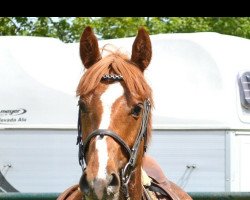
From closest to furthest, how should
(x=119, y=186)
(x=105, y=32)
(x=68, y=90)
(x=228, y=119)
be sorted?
(x=119, y=186)
(x=228, y=119)
(x=68, y=90)
(x=105, y=32)

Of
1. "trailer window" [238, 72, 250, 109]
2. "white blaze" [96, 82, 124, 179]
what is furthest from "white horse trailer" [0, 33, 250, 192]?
"white blaze" [96, 82, 124, 179]

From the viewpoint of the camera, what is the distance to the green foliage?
24.2 metres

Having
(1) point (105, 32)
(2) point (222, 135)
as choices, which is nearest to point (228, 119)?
(2) point (222, 135)

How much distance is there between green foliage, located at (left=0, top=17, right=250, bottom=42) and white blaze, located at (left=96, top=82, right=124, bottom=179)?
1809cm

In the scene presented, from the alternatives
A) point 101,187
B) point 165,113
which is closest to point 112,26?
point 165,113

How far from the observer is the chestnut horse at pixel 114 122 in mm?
4574

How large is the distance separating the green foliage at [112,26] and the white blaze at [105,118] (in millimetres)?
18089

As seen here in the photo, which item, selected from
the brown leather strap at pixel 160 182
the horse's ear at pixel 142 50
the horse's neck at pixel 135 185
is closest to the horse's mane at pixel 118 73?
the horse's ear at pixel 142 50

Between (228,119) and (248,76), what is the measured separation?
2.60ft

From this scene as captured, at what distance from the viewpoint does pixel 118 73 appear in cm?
500

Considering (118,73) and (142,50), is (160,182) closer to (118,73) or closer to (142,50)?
(142,50)

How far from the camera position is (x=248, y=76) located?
43.4ft
